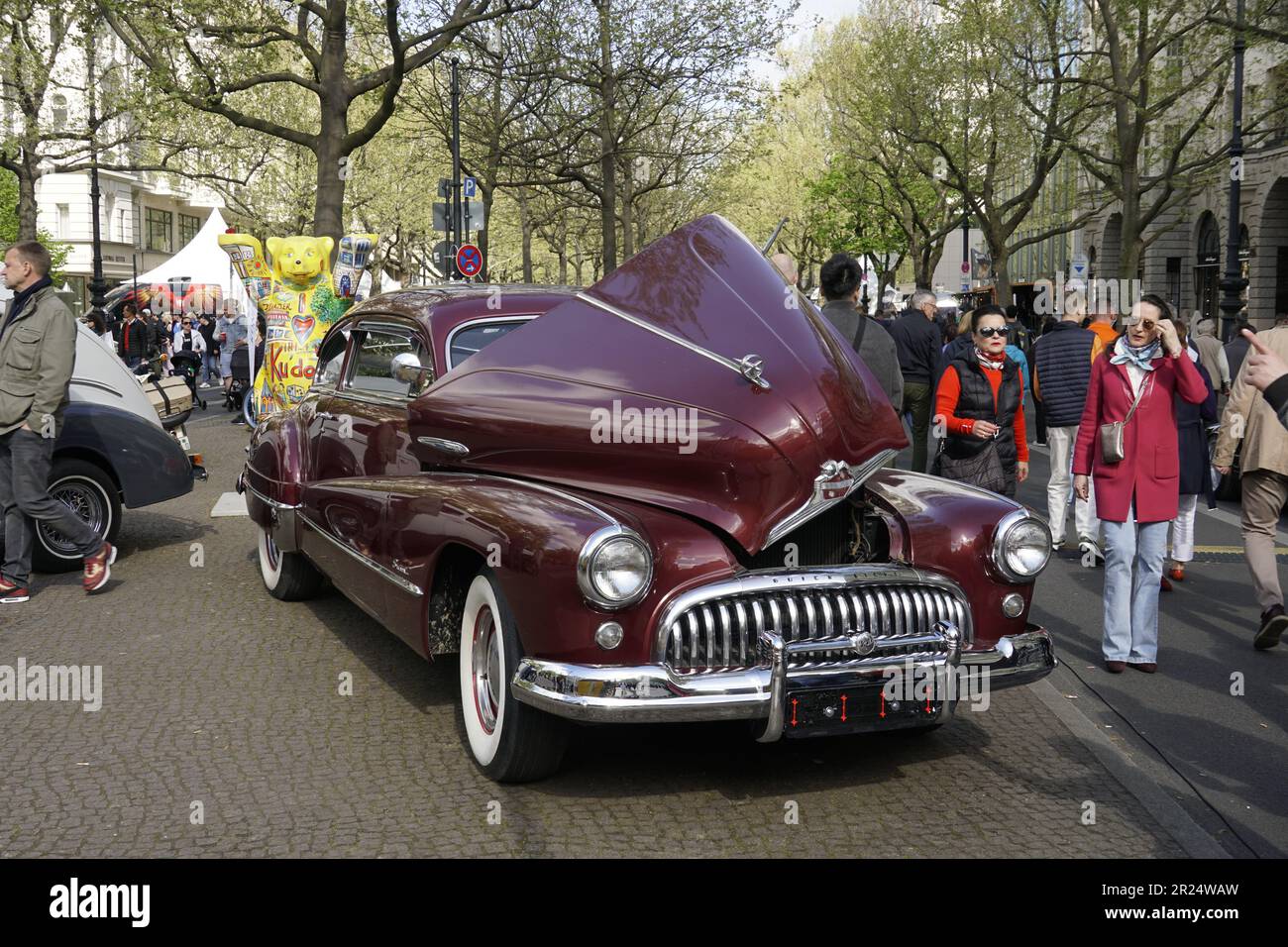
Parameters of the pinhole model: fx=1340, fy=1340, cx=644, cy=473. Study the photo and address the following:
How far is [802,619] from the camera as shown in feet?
14.9

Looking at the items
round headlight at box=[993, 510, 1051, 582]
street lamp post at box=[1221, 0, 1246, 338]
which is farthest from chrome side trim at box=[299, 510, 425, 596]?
street lamp post at box=[1221, 0, 1246, 338]

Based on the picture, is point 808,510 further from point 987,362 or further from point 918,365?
point 918,365

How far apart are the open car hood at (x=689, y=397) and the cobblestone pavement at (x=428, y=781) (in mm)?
1027

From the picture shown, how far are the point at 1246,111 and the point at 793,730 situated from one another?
38.3 meters

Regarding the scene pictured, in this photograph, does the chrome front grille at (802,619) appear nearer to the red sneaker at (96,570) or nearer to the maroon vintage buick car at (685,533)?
the maroon vintage buick car at (685,533)

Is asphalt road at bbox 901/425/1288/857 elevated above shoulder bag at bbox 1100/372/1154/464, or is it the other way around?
shoulder bag at bbox 1100/372/1154/464

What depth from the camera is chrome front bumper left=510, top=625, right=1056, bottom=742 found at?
433 cm

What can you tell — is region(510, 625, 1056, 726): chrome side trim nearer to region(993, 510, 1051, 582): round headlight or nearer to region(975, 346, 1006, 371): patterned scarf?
region(993, 510, 1051, 582): round headlight

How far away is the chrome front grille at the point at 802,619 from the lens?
14.5 ft

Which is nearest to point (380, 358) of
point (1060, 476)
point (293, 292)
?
point (1060, 476)

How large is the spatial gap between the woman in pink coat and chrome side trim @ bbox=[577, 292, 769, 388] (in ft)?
9.48

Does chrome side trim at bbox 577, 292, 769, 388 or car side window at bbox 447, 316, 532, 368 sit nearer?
chrome side trim at bbox 577, 292, 769, 388

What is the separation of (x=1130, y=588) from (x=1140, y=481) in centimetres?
58
